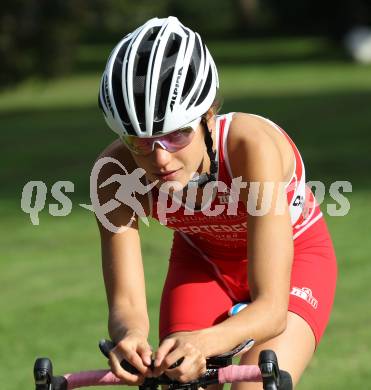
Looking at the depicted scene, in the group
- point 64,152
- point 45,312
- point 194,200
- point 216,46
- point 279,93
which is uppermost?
point 216,46

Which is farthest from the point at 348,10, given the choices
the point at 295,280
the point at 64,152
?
the point at 295,280

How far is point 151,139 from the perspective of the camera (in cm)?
449

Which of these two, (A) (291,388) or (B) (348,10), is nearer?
(A) (291,388)

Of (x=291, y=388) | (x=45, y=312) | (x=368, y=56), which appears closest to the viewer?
(x=291, y=388)

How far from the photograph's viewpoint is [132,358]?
414cm

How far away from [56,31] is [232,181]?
84.1 feet

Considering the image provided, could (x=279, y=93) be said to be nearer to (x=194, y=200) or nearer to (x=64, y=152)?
(x=64, y=152)

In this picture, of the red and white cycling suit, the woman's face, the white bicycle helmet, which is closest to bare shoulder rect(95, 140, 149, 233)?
the red and white cycling suit

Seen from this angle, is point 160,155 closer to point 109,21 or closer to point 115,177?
point 115,177

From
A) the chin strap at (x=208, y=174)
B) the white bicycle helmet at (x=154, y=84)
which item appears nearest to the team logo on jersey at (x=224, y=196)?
the chin strap at (x=208, y=174)

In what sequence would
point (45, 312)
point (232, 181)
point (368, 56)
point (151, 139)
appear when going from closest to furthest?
point (151, 139)
point (232, 181)
point (45, 312)
point (368, 56)

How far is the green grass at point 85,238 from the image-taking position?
349 inches

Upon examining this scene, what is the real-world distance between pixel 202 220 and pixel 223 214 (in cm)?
12

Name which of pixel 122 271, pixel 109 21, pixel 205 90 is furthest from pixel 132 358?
pixel 109 21
